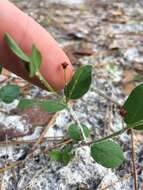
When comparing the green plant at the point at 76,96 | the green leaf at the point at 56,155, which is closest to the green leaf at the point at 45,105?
the green plant at the point at 76,96

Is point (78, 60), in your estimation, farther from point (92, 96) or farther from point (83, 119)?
point (83, 119)

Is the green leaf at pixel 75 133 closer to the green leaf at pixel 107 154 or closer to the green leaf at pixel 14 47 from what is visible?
the green leaf at pixel 107 154

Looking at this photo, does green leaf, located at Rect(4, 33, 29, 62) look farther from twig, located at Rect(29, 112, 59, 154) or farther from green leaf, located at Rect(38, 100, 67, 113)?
twig, located at Rect(29, 112, 59, 154)

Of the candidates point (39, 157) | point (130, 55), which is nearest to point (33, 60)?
point (39, 157)

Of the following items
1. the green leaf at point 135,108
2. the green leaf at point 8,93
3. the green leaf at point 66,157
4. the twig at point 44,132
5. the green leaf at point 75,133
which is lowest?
the twig at point 44,132

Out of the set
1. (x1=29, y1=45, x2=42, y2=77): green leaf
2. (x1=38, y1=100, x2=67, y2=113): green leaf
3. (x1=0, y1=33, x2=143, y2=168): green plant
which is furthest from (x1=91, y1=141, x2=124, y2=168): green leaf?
(x1=29, y1=45, x2=42, y2=77): green leaf

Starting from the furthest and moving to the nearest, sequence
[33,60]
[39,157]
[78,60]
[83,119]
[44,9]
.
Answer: [44,9]
[78,60]
[83,119]
[39,157]
[33,60]

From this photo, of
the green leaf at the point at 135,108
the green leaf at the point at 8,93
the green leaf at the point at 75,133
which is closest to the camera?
the green leaf at the point at 135,108
